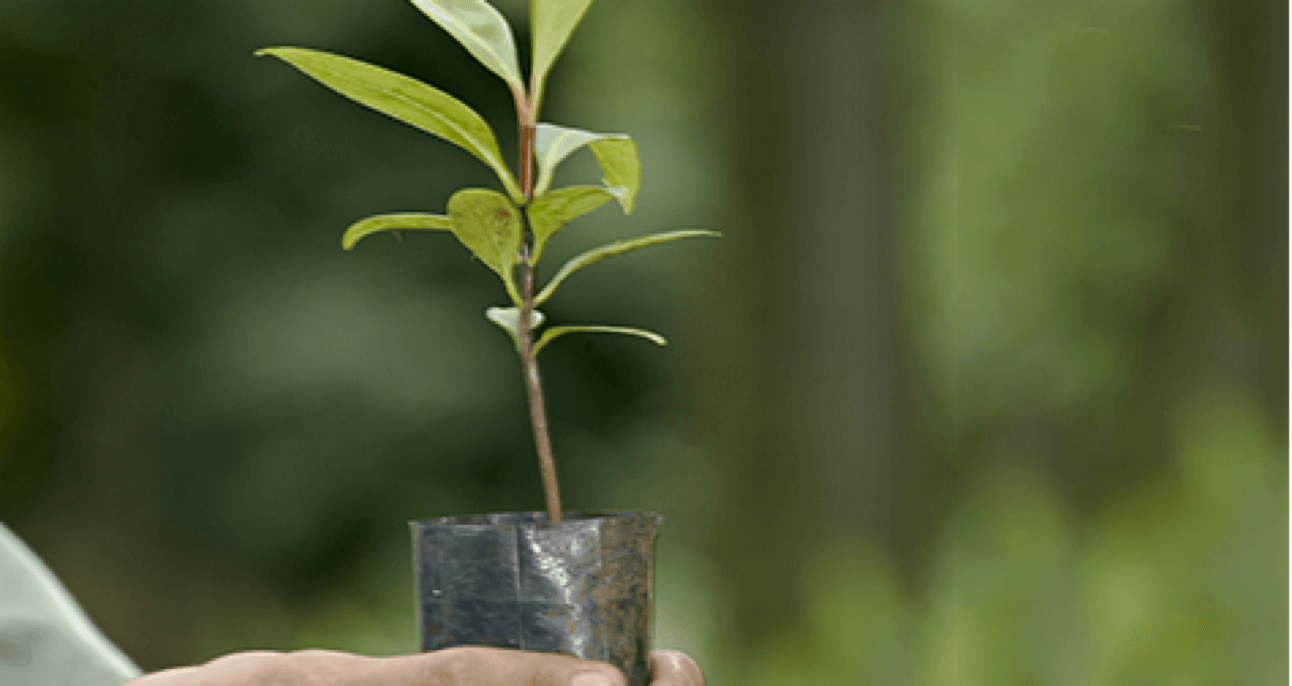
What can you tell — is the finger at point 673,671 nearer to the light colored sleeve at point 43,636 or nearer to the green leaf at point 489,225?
the green leaf at point 489,225

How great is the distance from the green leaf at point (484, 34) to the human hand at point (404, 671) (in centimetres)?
41

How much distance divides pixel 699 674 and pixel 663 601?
10.3 inches

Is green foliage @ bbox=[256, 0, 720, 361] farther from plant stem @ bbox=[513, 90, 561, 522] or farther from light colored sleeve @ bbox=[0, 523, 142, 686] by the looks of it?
light colored sleeve @ bbox=[0, 523, 142, 686]

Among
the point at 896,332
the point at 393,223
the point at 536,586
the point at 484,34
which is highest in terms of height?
the point at 484,34

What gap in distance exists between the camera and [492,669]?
662 mm

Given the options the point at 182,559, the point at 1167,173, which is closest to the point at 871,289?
the point at 1167,173

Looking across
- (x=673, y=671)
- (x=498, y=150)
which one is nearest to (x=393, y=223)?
(x=498, y=150)

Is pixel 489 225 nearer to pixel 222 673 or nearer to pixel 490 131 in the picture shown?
pixel 490 131

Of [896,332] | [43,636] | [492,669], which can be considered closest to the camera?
[492,669]

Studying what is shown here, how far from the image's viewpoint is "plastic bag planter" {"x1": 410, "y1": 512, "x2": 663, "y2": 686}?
689 millimetres

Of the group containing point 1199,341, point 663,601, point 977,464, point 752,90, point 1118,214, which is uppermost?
point 752,90

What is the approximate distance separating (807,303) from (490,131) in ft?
1.56

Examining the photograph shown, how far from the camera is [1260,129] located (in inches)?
42.3

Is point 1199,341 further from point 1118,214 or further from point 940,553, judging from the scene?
point 940,553
